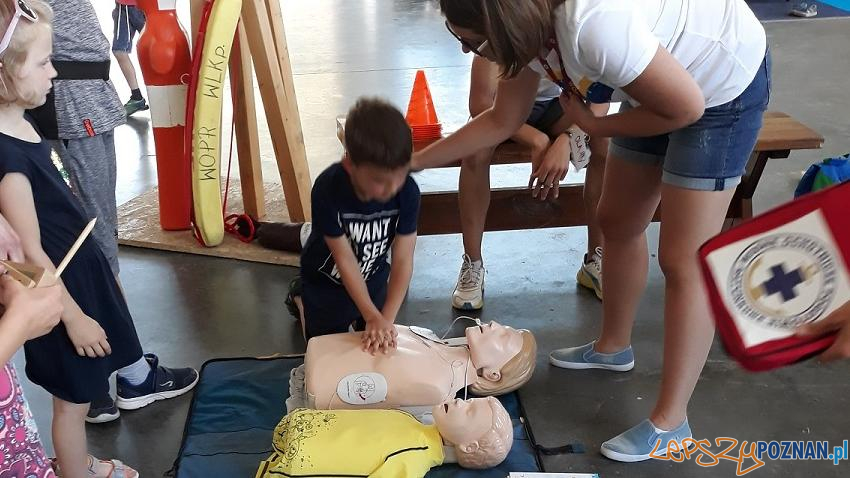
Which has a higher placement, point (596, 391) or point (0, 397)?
point (0, 397)

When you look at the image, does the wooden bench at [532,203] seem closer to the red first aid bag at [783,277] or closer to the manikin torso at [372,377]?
the manikin torso at [372,377]

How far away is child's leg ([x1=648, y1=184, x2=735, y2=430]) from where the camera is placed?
1762mm

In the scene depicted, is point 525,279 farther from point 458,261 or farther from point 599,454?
point 599,454

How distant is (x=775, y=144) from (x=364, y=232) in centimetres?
160

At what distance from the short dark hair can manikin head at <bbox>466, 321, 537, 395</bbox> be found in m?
0.63

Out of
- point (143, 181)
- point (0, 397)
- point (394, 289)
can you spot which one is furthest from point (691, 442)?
point (143, 181)

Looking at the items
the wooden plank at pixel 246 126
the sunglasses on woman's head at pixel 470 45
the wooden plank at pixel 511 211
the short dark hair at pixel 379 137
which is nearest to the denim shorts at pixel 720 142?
the sunglasses on woman's head at pixel 470 45

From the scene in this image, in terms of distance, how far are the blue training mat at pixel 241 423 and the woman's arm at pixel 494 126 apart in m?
0.74

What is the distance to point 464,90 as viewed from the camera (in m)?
5.68

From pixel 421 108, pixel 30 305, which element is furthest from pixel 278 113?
pixel 30 305

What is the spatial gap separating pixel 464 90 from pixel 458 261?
277cm

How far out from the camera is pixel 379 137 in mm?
1792

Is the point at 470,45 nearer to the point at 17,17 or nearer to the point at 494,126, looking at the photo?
the point at 494,126

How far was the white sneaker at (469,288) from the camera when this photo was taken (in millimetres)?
2756
